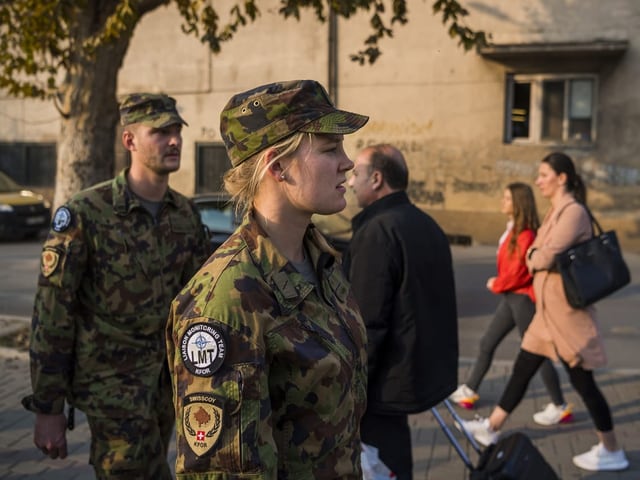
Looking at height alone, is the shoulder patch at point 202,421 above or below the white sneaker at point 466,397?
above

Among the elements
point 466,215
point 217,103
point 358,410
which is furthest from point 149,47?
point 358,410

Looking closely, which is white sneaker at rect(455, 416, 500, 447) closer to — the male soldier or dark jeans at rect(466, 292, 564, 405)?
dark jeans at rect(466, 292, 564, 405)

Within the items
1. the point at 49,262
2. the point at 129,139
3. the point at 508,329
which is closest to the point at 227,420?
the point at 49,262

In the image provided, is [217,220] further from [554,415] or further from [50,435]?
[50,435]

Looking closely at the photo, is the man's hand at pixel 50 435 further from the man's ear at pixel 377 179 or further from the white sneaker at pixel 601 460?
the white sneaker at pixel 601 460

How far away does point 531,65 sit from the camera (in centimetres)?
1612

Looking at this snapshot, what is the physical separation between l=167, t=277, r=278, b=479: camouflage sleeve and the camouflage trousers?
1509 millimetres

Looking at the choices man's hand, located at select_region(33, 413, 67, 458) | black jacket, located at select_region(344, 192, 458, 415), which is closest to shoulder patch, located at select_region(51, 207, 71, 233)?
man's hand, located at select_region(33, 413, 67, 458)

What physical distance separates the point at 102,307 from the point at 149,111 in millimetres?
920

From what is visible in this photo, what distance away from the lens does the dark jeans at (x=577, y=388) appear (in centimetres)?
488

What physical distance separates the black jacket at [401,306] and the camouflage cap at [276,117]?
1.70 metres

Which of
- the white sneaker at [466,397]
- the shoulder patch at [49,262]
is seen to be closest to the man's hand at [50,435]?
the shoulder patch at [49,262]

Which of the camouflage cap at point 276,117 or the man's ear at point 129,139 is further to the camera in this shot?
the man's ear at point 129,139

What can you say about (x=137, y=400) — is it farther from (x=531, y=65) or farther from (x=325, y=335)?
(x=531, y=65)
